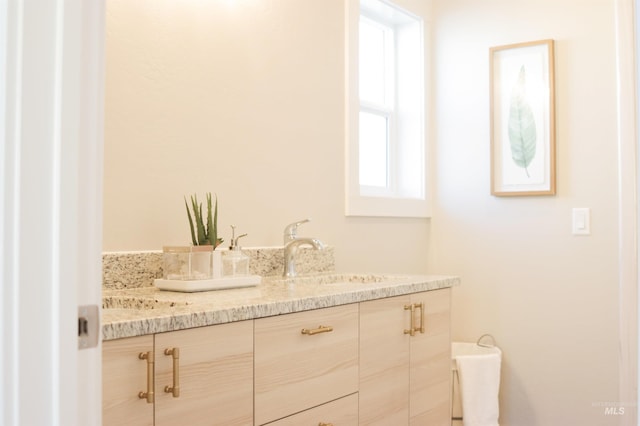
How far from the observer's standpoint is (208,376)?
4.82 ft

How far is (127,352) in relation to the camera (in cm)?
131

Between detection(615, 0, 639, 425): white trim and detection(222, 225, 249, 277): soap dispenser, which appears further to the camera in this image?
detection(615, 0, 639, 425): white trim

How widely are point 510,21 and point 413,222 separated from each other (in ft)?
3.50

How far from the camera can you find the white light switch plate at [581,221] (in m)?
2.98

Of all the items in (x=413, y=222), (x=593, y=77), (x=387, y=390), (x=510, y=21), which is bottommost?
(x=387, y=390)

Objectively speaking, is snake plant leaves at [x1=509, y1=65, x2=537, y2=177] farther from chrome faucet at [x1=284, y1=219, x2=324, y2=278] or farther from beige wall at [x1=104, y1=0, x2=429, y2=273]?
chrome faucet at [x1=284, y1=219, x2=324, y2=278]

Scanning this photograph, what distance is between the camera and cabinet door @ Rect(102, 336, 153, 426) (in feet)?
4.16

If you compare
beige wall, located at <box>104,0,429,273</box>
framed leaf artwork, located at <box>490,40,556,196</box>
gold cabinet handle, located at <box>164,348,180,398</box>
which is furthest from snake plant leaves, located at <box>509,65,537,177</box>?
gold cabinet handle, located at <box>164,348,180,398</box>

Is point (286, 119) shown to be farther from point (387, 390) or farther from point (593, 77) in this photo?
point (593, 77)

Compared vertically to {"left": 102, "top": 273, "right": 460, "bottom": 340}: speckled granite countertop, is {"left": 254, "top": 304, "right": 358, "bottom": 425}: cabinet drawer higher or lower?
lower

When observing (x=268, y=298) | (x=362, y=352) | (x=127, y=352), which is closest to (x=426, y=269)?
(x=362, y=352)

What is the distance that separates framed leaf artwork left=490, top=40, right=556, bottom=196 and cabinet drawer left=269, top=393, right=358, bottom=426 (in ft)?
5.26

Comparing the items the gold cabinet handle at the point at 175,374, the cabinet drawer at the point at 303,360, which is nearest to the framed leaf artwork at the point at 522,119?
the cabinet drawer at the point at 303,360

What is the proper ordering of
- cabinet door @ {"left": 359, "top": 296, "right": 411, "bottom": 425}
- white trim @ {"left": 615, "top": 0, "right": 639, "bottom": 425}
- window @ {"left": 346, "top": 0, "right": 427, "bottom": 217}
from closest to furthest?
cabinet door @ {"left": 359, "top": 296, "right": 411, "bottom": 425} → white trim @ {"left": 615, "top": 0, "right": 639, "bottom": 425} → window @ {"left": 346, "top": 0, "right": 427, "bottom": 217}
